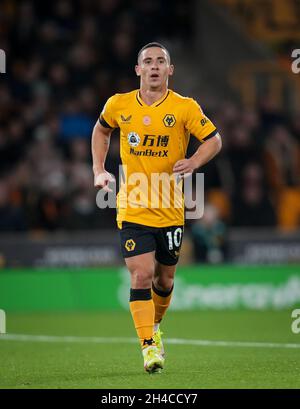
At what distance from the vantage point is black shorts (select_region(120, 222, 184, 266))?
8422 mm

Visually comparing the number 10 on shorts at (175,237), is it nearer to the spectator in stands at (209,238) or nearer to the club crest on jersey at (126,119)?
the club crest on jersey at (126,119)

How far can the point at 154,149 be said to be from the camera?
8.59 meters

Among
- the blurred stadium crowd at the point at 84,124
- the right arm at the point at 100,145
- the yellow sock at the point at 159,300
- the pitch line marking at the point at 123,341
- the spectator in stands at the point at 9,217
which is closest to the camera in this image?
the right arm at the point at 100,145

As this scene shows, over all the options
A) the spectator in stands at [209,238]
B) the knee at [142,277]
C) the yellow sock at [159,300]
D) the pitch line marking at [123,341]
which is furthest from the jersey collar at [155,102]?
the spectator in stands at [209,238]

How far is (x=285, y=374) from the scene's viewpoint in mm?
8016

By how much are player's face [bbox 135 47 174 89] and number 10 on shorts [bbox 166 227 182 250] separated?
3.92 feet

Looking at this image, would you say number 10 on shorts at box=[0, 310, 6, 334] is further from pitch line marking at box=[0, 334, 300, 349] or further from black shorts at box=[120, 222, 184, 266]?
black shorts at box=[120, 222, 184, 266]

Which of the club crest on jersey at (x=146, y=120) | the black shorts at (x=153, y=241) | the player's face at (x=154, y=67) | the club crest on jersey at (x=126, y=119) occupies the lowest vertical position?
the black shorts at (x=153, y=241)

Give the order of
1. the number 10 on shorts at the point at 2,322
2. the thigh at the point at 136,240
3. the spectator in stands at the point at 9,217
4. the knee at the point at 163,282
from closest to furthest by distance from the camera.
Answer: the thigh at the point at 136,240 → the knee at the point at 163,282 → the number 10 on shorts at the point at 2,322 → the spectator in stands at the point at 9,217

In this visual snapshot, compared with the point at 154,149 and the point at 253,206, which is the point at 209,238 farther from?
the point at 154,149

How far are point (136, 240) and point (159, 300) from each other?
3.07ft

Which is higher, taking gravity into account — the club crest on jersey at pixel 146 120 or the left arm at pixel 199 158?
the club crest on jersey at pixel 146 120

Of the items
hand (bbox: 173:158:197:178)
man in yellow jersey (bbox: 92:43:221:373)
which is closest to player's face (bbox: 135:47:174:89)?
man in yellow jersey (bbox: 92:43:221:373)

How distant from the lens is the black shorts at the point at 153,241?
842cm
